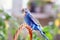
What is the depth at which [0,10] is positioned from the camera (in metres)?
1.09

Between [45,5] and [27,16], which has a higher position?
[27,16]

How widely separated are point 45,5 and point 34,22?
6.59 feet

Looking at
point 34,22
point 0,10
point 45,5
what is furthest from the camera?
point 45,5

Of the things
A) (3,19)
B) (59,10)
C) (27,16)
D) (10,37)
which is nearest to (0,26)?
(3,19)

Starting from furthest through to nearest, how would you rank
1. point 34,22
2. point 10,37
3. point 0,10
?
1. point 10,37
2. point 0,10
3. point 34,22

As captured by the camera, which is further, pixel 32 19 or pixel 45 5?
pixel 45 5

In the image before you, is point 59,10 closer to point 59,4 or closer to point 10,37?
point 59,4

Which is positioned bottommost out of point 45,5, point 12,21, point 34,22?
point 45,5

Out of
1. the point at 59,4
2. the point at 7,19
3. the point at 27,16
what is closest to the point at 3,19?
the point at 7,19

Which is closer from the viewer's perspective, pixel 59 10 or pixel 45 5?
pixel 59 10

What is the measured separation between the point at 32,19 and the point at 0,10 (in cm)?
38

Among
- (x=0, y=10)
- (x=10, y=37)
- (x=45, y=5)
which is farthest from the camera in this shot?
(x=45, y=5)

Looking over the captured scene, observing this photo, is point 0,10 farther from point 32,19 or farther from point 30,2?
point 30,2

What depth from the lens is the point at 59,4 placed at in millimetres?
2533
